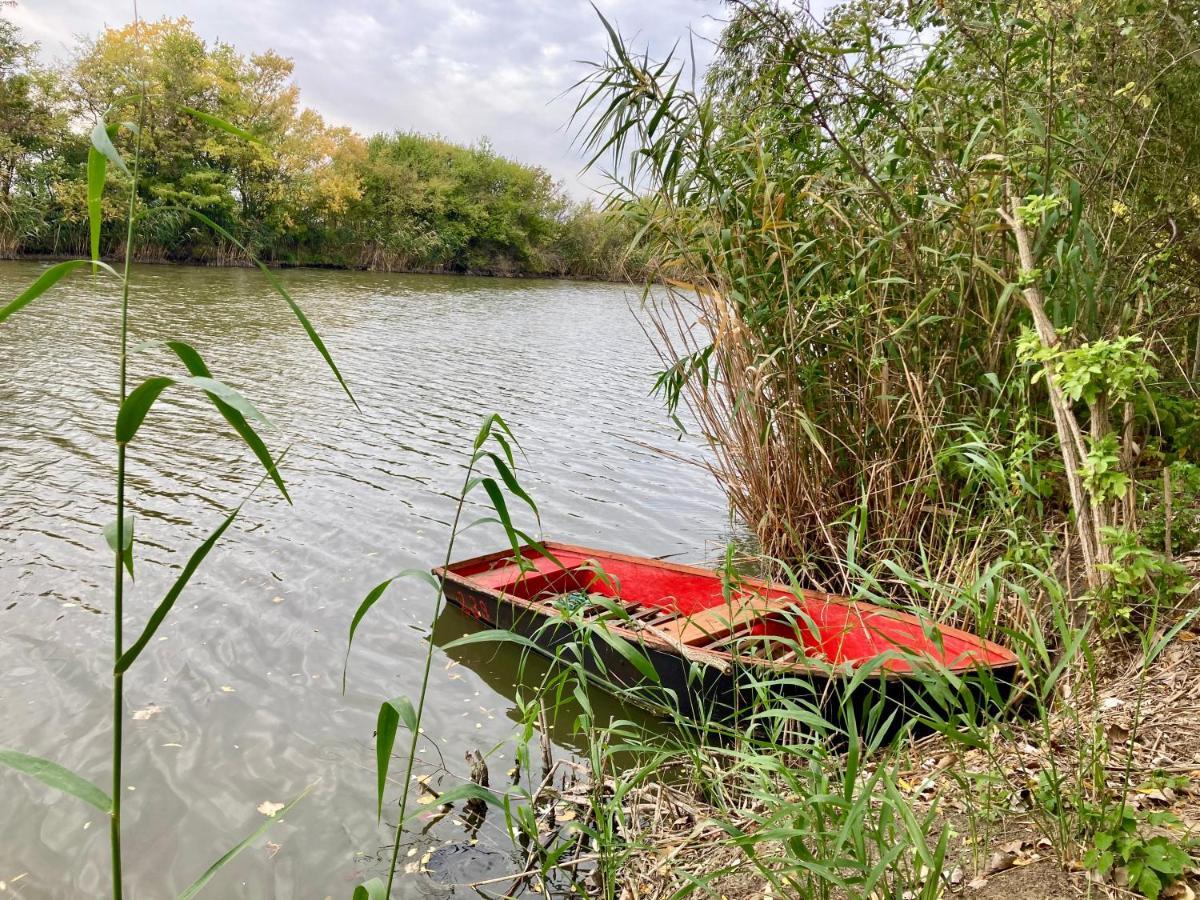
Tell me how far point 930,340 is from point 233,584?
4881 mm

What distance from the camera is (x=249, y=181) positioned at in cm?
3309

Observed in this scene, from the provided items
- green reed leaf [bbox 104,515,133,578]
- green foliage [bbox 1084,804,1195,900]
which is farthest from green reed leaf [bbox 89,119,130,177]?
green foliage [bbox 1084,804,1195,900]

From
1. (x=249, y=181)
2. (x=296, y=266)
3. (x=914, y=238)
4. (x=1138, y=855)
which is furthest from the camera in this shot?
(x=296, y=266)

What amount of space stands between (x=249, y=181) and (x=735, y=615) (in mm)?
34761

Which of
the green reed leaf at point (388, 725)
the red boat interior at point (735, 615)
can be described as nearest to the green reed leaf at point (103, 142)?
the green reed leaf at point (388, 725)

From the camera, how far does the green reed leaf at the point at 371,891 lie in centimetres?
154

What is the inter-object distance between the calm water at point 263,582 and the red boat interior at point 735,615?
1.88 feet

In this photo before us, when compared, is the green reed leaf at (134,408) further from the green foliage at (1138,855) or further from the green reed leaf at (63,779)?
the green foliage at (1138,855)

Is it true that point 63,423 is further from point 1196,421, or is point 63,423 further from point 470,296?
point 470,296

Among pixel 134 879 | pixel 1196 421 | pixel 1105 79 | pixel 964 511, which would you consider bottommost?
pixel 134 879

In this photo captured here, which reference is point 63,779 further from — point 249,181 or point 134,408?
point 249,181

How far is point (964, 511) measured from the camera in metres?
4.73

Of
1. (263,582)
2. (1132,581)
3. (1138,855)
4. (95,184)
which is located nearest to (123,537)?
(95,184)

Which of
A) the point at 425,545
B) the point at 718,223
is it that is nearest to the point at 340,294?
the point at 425,545
